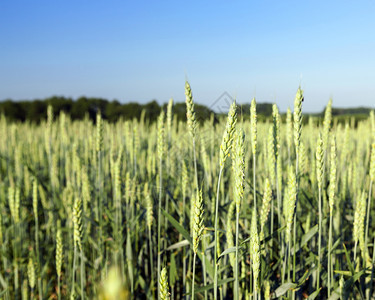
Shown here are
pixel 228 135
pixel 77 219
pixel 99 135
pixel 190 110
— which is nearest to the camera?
pixel 228 135

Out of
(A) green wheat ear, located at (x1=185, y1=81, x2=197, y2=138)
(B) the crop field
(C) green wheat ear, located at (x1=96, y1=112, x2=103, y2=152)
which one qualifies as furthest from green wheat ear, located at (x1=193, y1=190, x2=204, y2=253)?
(C) green wheat ear, located at (x1=96, y1=112, x2=103, y2=152)

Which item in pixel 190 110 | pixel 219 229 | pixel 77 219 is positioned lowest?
pixel 219 229

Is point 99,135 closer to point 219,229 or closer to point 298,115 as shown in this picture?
point 219,229

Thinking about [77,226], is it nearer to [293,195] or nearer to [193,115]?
[193,115]

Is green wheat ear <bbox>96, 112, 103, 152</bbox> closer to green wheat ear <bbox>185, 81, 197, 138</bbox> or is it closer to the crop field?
the crop field

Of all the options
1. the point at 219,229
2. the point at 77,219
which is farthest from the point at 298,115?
the point at 77,219

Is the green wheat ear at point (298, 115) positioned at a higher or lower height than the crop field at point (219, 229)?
higher

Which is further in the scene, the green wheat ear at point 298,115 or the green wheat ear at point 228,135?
the green wheat ear at point 298,115

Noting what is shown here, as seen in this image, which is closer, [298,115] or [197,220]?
[197,220]

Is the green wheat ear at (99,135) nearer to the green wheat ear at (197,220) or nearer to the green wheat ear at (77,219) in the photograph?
the green wheat ear at (77,219)

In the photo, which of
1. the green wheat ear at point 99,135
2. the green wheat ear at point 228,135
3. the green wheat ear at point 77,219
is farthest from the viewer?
the green wheat ear at point 99,135

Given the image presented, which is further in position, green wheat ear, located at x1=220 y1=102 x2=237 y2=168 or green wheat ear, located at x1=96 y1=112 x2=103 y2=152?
green wheat ear, located at x1=96 y1=112 x2=103 y2=152

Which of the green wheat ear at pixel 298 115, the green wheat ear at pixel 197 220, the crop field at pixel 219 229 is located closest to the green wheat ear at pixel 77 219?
the crop field at pixel 219 229

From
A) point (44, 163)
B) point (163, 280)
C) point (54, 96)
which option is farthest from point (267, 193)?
point (54, 96)
